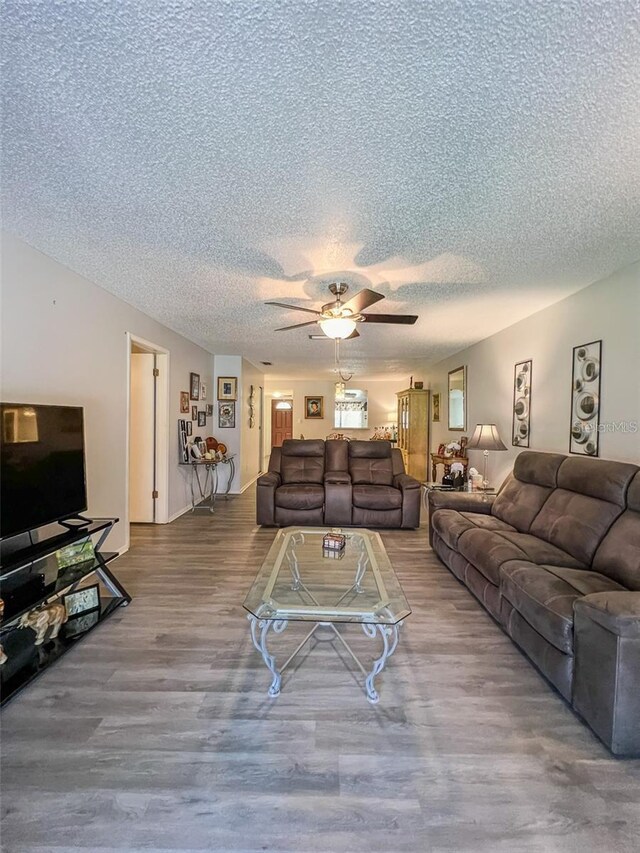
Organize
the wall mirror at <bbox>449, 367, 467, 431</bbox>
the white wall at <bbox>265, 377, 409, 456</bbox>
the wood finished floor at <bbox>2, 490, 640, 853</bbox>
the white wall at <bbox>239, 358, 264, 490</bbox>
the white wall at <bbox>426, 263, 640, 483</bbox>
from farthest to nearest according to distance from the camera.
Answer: the white wall at <bbox>265, 377, 409, 456</bbox> < the white wall at <bbox>239, 358, 264, 490</bbox> < the wall mirror at <bbox>449, 367, 467, 431</bbox> < the white wall at <bbox>426, 263, 640, 483</bbox> < the wood finished floor at <bbox>2, 490, 640, 853</bbox>

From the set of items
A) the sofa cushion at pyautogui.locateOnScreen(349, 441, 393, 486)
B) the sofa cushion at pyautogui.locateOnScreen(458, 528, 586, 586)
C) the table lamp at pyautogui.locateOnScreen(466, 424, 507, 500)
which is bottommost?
the sofa cushion at pyautogui.locateOnScreen(458, 528, 586, 586)

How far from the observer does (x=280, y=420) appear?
11.0 metres

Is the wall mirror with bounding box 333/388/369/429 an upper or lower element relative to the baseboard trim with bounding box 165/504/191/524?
upper

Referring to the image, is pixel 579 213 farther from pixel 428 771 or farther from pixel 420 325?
pixel 428 771

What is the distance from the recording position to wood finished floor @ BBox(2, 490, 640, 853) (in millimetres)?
1198

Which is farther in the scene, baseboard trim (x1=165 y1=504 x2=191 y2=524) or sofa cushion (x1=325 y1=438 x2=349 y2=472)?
sofa cushion (x1=325 y1=438 x2=349 y2=472)

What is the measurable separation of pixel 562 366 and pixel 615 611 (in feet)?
8.28

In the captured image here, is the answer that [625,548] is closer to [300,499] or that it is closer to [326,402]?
[300,499]

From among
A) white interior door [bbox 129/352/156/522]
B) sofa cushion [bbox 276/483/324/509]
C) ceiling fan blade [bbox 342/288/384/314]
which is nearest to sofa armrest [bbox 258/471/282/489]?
sofa cushion [bbox 276/483/324/509]

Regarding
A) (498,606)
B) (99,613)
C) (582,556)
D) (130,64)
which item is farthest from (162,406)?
(582,556)

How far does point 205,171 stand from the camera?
1.67 m

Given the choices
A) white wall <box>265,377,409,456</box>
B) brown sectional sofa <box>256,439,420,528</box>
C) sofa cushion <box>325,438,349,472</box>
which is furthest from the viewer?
white wall <box>265,377,409,456</box>

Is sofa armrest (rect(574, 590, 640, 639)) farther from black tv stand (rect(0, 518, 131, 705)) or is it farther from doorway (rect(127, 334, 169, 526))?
doorway (rect(127, 334, 169, 526))

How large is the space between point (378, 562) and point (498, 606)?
76cm
